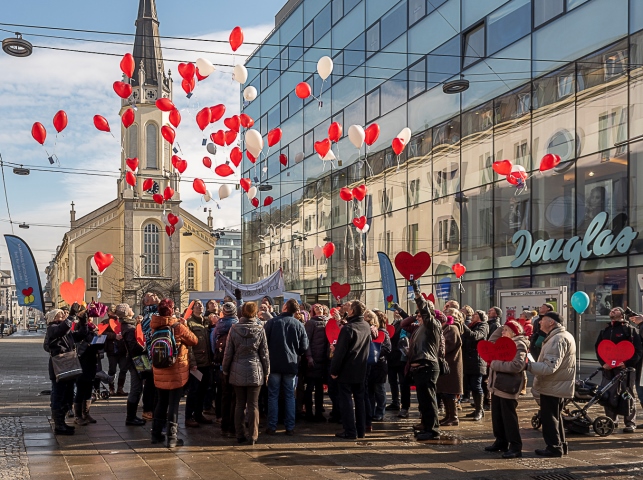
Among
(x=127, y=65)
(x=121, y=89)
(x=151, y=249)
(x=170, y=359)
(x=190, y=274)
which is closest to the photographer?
(x=170, y=359)

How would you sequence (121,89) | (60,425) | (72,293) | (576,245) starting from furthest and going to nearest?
(576,245), (121,89), (72,293), (60,425)

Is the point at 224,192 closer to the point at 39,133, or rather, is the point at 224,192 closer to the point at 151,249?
the point at 39,133

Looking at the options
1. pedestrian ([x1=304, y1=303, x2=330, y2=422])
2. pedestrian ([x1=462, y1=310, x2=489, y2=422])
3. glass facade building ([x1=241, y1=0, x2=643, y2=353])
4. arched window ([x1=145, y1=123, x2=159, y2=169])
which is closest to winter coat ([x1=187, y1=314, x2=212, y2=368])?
pedestrian ([x1=304, y1=303, x2=330, y2=422])

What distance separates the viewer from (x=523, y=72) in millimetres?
19391

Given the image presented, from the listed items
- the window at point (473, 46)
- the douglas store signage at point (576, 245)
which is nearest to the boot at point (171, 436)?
the douglas store signage at point (576, 245)

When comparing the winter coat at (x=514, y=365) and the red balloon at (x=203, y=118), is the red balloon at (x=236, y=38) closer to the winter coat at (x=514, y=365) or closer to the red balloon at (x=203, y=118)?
the red balloon at (x=203, y=118)

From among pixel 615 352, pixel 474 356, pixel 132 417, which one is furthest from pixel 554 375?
pixel 132 417

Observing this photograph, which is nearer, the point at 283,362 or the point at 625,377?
the point at 283,362

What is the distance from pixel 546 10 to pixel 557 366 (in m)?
13.4

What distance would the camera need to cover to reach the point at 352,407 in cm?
930

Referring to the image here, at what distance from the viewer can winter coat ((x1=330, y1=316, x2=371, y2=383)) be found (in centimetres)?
919

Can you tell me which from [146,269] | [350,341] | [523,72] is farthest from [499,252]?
[146,269]

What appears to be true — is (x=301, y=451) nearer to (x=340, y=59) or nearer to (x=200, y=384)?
(x=200, y=384)

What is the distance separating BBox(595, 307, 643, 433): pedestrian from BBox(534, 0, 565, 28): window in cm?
1047
